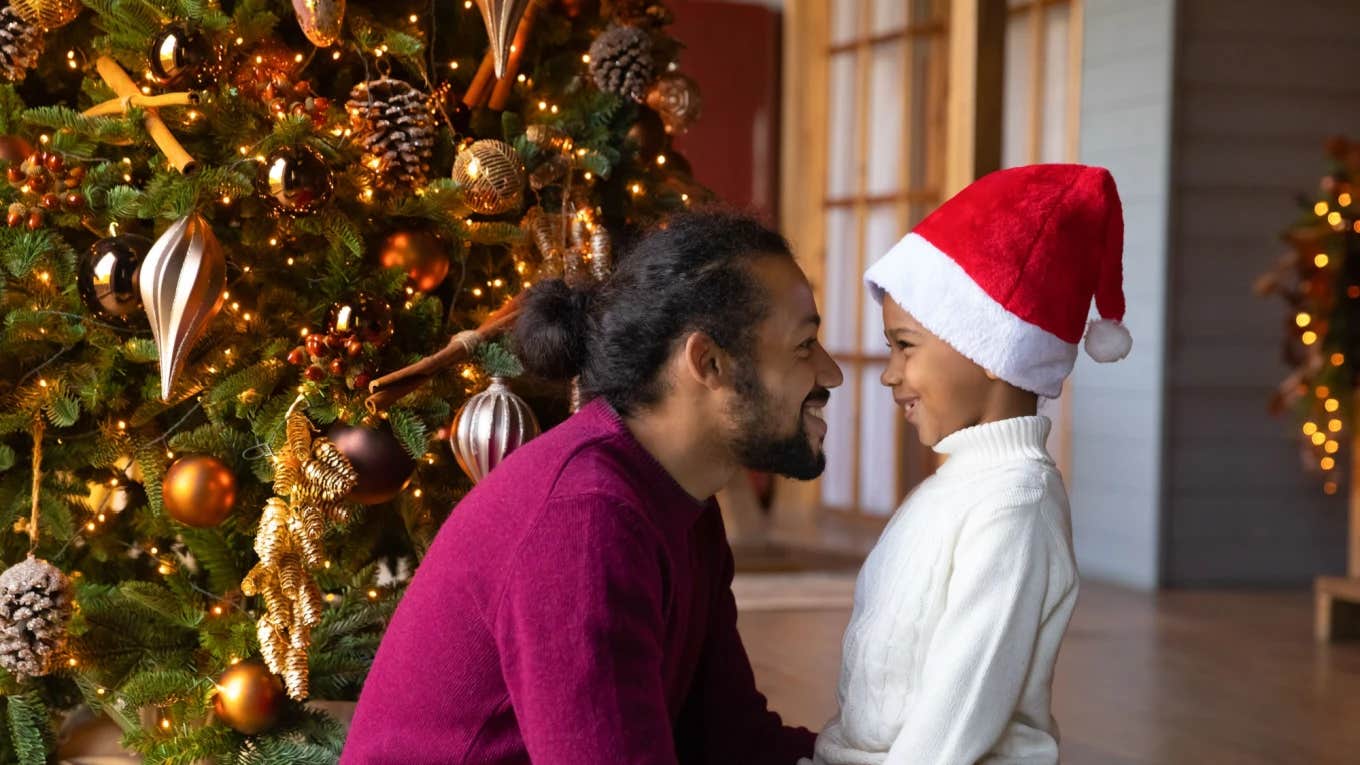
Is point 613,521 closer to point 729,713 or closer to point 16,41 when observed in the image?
point 729,713

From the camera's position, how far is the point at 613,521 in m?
1.29

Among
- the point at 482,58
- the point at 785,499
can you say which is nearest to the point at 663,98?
the point at 482,58

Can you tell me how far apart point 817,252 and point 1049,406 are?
5.30 feet

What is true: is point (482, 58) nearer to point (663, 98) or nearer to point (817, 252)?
point (663, 98)

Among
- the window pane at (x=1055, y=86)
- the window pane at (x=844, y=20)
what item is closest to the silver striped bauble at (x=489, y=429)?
the window pane at (x=1055, y=86)

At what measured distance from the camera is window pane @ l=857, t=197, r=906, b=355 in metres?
6.11

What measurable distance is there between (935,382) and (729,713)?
0.44 metres

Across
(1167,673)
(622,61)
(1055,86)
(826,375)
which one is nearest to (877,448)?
(1055,86)

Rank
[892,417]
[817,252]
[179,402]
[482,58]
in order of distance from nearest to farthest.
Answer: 1. [179,402]
2. [482,58]
3. [892,417]
4. [817,252]

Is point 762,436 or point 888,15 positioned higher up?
point 888,15

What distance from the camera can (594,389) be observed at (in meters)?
1.49

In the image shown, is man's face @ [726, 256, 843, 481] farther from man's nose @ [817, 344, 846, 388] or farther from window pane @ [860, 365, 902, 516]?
window pane @ [860, 365, 902, 516]

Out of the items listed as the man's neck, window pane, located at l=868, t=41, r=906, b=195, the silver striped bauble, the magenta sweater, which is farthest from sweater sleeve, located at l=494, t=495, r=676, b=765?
window pane, located at l=868, t=41, r=906, b=195

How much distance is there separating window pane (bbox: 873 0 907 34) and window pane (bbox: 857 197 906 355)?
2.37 feet
